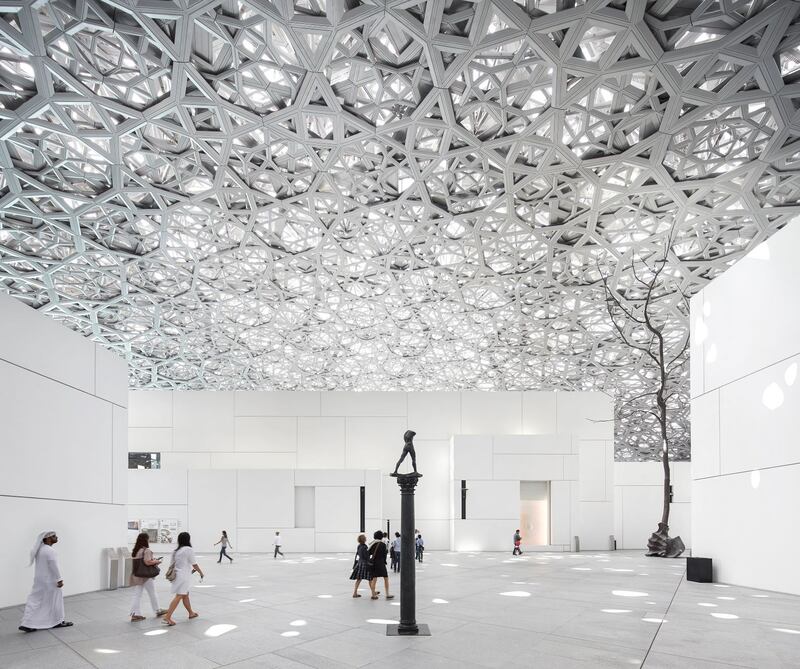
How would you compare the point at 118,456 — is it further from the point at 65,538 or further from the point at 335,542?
the point at 335,542

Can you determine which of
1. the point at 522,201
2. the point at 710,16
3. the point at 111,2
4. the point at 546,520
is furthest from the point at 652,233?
the point at 111,2

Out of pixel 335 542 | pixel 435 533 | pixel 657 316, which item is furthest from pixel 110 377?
pixel 657 316

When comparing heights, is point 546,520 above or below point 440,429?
below

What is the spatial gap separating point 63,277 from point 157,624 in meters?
25.1

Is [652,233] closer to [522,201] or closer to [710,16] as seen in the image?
[522,201]

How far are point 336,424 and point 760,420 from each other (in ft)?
75.5

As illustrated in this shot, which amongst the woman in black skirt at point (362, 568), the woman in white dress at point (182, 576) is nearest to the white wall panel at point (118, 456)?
the woman in white dress at point (182, 576)

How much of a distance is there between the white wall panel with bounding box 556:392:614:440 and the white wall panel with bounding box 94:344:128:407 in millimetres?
23672

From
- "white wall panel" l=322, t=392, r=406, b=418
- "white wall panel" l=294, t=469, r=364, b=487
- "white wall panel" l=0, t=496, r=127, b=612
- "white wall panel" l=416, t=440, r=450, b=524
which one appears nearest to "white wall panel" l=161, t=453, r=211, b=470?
"white wall panel" l=322, t=392, r=406, b=418

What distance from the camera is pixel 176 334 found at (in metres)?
35.6

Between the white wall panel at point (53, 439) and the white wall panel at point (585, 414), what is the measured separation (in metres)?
24.3

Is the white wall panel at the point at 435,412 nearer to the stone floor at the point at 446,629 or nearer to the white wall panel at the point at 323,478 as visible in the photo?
the white wall panel at the point at 323,478

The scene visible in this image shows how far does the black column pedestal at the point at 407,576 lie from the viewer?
27.3ft

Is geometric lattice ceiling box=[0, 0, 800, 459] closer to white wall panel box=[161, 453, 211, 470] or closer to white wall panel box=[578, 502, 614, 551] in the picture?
white wall panel box=[161, 453, 211, 470]
